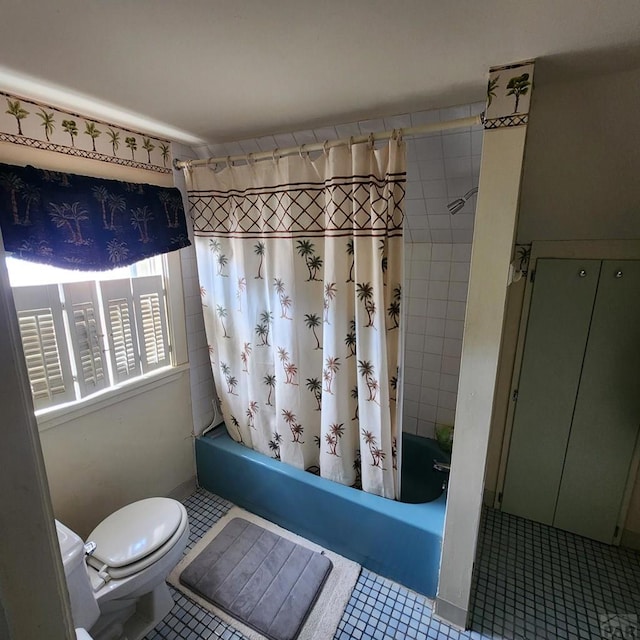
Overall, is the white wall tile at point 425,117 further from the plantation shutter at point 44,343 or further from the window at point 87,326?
the plantation shutter at point 44,343

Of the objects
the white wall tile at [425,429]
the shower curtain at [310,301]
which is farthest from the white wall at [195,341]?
the white wall tile at [425,429]

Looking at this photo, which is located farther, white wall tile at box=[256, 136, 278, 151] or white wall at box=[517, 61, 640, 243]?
white wall tile at box=[256, 136, 278, 151]

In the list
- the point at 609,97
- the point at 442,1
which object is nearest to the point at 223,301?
the point at 442,1

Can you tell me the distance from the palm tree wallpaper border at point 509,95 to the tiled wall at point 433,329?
1.09 m

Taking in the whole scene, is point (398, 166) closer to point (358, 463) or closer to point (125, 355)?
point (358, 463)

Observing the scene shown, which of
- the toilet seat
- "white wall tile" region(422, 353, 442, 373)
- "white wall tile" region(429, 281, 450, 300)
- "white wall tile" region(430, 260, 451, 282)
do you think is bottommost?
the toilet seat

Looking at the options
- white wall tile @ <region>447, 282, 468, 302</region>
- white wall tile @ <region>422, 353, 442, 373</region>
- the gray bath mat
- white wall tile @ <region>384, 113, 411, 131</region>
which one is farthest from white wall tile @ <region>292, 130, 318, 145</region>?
the gray bath mat

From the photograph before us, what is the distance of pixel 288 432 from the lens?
6.74 feet

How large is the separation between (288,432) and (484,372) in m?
1.19

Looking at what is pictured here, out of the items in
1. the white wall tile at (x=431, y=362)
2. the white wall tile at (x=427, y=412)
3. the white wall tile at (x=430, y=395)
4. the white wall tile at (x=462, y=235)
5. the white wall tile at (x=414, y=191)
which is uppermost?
the white wall tile at (x=414, y=191)

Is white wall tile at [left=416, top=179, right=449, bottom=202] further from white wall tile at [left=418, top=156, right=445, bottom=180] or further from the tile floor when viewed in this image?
the tile floor

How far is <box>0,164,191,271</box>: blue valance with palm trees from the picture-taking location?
4.63 feet

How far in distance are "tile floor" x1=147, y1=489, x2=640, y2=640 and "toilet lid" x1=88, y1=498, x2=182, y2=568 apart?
436 millimetres

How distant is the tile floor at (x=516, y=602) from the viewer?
156 cm
